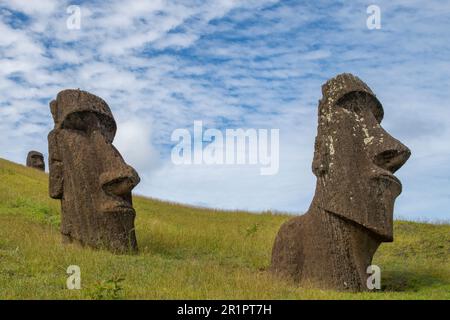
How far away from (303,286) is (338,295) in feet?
4.24

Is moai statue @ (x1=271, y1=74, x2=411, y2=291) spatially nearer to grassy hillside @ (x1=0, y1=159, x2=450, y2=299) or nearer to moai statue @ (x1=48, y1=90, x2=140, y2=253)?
grassy hillside @ (x1=0, y1=159, x2=450, y2=299)

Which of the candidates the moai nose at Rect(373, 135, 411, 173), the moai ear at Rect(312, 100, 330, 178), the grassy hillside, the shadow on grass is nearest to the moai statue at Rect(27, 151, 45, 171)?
the grassy hillside

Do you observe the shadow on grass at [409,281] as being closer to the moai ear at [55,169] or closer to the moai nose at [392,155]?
the moai nose at [392,155]

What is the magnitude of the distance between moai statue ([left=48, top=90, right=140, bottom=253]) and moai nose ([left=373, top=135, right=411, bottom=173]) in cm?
686

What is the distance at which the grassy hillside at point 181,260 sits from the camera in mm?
10414

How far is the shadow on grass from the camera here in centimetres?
1290

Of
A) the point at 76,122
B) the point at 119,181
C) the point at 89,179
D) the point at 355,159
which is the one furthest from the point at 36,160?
the point at 355,159

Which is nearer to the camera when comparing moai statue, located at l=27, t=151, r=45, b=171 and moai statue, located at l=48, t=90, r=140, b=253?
moai statue, located at l=48, t=90, r=140, b=253

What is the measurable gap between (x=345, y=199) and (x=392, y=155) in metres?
1.42

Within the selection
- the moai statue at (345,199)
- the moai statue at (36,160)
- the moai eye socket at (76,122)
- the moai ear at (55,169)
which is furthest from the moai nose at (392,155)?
the moai statue at (36,160)

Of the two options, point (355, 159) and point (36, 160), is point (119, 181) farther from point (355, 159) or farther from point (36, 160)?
point (36, 160)

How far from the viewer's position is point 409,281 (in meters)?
13.5

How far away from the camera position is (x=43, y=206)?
2591cm
